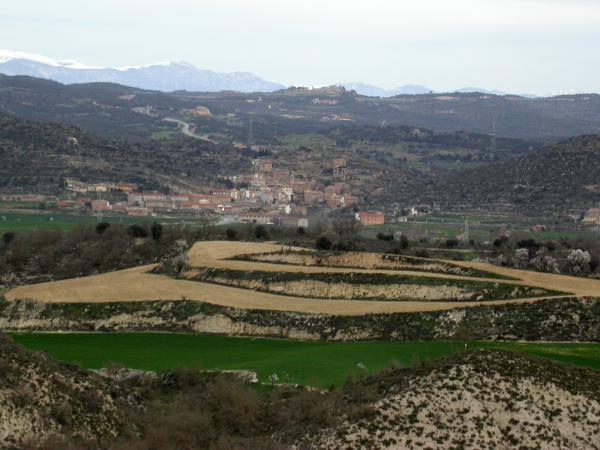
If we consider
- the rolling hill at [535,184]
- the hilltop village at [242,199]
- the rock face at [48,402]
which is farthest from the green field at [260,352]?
the rolling hill at [535,184]

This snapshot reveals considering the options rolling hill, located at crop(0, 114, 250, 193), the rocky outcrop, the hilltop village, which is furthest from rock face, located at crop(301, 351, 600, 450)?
rolling hill, located at crop(0, 114, 250, 193)

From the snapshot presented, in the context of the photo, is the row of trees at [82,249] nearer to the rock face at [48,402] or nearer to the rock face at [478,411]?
the rock face at [48,402]

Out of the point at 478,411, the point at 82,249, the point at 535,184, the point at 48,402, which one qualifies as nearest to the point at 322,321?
the point at 48,402

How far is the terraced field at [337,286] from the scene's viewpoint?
50875mm

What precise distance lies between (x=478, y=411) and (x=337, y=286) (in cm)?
2983

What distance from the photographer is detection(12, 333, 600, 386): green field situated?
3753 centimetres

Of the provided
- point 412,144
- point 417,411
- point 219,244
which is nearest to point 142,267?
point 219,244

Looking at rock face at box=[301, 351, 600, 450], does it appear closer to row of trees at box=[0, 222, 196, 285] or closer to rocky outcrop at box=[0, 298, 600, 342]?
rocky outcrop at box=[0, 298, 600, 342]

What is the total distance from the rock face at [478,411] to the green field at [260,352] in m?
7.43

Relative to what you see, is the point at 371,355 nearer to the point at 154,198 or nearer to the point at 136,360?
the point at 136,360

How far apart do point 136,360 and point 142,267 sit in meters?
25.2

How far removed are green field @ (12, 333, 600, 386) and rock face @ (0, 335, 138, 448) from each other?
22.4 feet

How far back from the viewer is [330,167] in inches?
6353

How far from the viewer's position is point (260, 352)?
43.7 m
